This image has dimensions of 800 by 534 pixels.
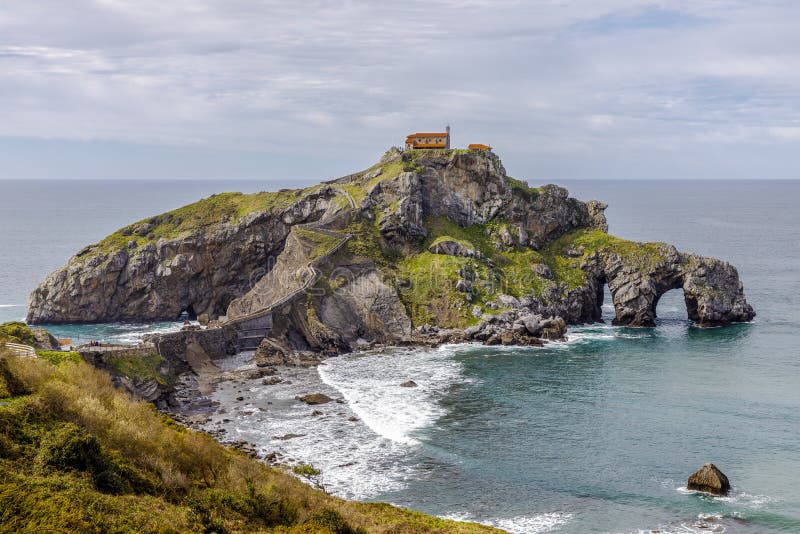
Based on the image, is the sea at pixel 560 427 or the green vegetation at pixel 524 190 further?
the green vegetation at pixel 524 190

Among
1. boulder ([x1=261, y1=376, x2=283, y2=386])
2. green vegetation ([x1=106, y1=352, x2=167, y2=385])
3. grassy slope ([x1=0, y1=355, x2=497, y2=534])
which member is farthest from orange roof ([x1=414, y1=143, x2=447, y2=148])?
grassy slope ([x1=0, y1=355, x2=497, y2=534])

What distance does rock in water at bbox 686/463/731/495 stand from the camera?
187 feet

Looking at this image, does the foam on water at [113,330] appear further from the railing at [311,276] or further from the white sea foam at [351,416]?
the white sea foam at [351,416]

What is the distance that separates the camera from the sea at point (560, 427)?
183 ft

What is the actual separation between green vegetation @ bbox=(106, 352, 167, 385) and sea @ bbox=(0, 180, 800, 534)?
8321 millimetres

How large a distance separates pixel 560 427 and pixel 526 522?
20884 millimetres

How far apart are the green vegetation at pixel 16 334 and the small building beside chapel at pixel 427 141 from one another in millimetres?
91851

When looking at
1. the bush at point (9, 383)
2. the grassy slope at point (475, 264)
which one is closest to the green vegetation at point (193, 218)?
the grassy slope at point (475, 264)

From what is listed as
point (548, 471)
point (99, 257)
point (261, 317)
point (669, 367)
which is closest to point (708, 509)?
point (548, 471)

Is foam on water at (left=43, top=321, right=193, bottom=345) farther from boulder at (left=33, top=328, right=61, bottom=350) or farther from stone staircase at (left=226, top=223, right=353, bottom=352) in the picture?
boulder at (left=33, top=328, right=61, bottom=350)

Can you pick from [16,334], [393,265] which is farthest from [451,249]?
[16,334]

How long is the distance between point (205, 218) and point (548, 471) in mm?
95337

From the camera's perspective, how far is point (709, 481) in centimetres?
5728

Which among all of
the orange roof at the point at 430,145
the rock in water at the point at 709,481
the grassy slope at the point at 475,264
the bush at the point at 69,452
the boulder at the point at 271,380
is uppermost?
the orange roof at the point at 430,145
